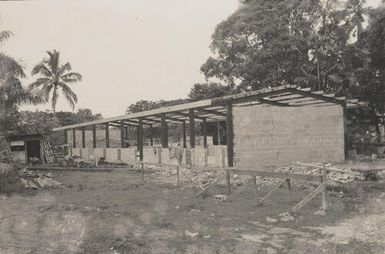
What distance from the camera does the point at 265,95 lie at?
18281 mm

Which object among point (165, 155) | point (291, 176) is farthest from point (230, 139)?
point (291, 176)

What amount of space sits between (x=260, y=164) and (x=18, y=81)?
9303mm

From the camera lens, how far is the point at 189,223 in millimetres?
9461

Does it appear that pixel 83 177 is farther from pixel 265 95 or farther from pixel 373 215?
pixel 373 215

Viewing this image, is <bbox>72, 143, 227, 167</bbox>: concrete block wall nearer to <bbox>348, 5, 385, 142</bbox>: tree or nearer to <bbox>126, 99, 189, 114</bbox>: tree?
<bbox>348, 5, 385, 142</bbox>: tree

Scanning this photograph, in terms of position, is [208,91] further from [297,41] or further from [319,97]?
[319,97]

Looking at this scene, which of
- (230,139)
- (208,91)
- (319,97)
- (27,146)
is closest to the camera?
(230,139)

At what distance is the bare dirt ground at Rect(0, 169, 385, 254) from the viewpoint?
7.71m

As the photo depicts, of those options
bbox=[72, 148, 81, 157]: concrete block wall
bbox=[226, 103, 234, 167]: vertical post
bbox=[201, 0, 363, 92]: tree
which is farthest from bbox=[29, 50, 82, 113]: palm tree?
bbox=[226, 103, 234, 167]: vertical post

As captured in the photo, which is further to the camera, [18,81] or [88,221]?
[18,81]

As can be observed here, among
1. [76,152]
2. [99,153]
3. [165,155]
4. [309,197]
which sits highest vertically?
[76,152]

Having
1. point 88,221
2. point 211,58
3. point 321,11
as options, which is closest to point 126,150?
point 211,58

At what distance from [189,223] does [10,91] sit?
11.2m

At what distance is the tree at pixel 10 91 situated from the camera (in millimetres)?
16938
